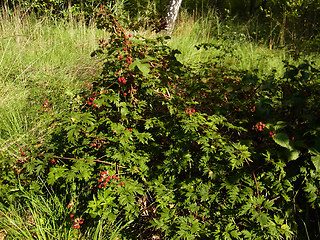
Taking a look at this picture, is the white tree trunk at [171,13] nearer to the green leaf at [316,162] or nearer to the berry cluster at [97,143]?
the berry cluster at [97,143]

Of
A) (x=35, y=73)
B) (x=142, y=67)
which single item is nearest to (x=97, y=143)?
(x=142, y=67)

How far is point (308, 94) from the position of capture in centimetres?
192

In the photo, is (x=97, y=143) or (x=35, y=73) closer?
(x=97, y=143)

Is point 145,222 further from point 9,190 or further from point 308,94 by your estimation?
point 308,94

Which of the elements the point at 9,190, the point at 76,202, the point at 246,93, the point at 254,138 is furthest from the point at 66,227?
the point at 246,93

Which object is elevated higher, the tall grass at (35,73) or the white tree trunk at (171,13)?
the white tree trunk at (171,13)

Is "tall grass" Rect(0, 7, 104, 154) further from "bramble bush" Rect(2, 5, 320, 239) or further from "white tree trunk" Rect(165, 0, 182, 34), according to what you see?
"white tree trunk" Rect(165, 0, 182, 34)

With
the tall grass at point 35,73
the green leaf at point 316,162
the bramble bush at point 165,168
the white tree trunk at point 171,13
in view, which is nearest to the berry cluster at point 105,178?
the bramble bush at point 165,168

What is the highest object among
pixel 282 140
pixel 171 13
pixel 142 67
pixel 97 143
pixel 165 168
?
pixel 171 13

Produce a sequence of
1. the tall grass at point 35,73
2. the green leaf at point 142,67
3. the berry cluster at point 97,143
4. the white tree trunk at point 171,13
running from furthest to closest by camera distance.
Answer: the white tree trunk at point 171,13, the tall grass at point 35,73, the berry cluster at point 97,143, the green leaf at point 142,67

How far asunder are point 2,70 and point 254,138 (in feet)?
9.01

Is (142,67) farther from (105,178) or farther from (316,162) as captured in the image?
(316,162)

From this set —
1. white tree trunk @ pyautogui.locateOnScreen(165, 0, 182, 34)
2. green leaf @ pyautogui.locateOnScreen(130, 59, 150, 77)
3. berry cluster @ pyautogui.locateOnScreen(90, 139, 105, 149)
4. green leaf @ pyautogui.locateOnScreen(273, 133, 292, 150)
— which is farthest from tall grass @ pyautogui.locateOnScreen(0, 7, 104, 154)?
white tree trunk @ pyautogui.locateOnScreen(165, 0, 182, 34)

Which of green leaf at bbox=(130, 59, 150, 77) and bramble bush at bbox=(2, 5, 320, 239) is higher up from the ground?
green leaf at bbox=(130, 59, 150, 77)
